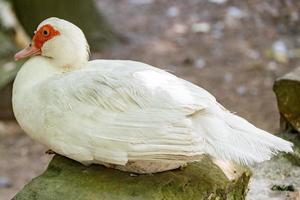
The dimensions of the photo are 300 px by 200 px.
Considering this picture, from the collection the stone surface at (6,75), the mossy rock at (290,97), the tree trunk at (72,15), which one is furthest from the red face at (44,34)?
the tree trunk at (72,15)

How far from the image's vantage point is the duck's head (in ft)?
8.63

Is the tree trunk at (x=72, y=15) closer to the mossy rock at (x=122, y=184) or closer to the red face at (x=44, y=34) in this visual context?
the red face at (x=44, y=34)

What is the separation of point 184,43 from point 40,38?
4.19m

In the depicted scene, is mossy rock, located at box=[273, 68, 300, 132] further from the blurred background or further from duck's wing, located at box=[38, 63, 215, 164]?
the blurred background

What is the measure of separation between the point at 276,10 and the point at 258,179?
178 inches

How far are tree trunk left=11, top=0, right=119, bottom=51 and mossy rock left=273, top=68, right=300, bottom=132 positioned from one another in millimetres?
3684

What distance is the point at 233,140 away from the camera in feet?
7.80

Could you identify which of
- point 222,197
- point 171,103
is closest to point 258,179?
point 222,197

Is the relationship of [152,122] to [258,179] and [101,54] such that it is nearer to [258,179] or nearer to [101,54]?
[258,179]

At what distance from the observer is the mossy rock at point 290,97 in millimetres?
3234

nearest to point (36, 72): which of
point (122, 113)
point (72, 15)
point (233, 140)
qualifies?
point (122, 113)

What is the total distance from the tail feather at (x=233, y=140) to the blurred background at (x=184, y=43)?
2816 mm

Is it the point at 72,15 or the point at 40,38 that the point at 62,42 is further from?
the point at 72,15

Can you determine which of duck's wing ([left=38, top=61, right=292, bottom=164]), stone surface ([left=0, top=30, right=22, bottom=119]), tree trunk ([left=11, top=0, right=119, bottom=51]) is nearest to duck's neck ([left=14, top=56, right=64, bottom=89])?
duck's wing ([left=38, top=61, right=292, bottom=164])
